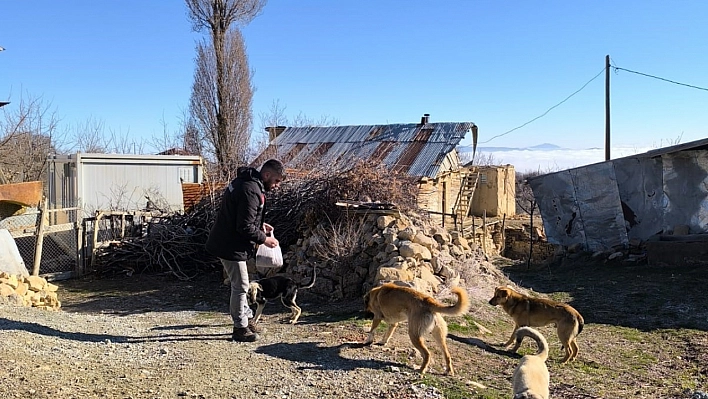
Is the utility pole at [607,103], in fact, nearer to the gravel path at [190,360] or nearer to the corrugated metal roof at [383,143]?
the corrugated metal roof at [383,143]

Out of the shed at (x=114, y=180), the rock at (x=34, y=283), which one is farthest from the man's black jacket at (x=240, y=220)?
the shed at (x=114, y=180)

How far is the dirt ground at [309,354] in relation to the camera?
5.50 m

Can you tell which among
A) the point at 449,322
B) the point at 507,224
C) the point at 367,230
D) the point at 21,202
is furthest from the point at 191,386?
the point at 507,224

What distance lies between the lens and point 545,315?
751 cm

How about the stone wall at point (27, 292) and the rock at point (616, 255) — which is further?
the rock at point (616, 255)

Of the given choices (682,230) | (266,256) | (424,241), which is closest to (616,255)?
(682,230)

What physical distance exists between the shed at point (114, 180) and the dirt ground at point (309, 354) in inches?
282

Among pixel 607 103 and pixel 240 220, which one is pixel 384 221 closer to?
pixel 240 220

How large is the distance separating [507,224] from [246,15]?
15.5 meters

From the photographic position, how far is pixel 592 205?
675 inches

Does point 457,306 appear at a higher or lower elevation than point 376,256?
lower

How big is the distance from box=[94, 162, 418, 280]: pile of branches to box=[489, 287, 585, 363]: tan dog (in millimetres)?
3611

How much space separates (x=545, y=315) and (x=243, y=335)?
3.62m

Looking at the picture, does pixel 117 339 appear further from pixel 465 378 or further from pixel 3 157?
pixel 3 157
